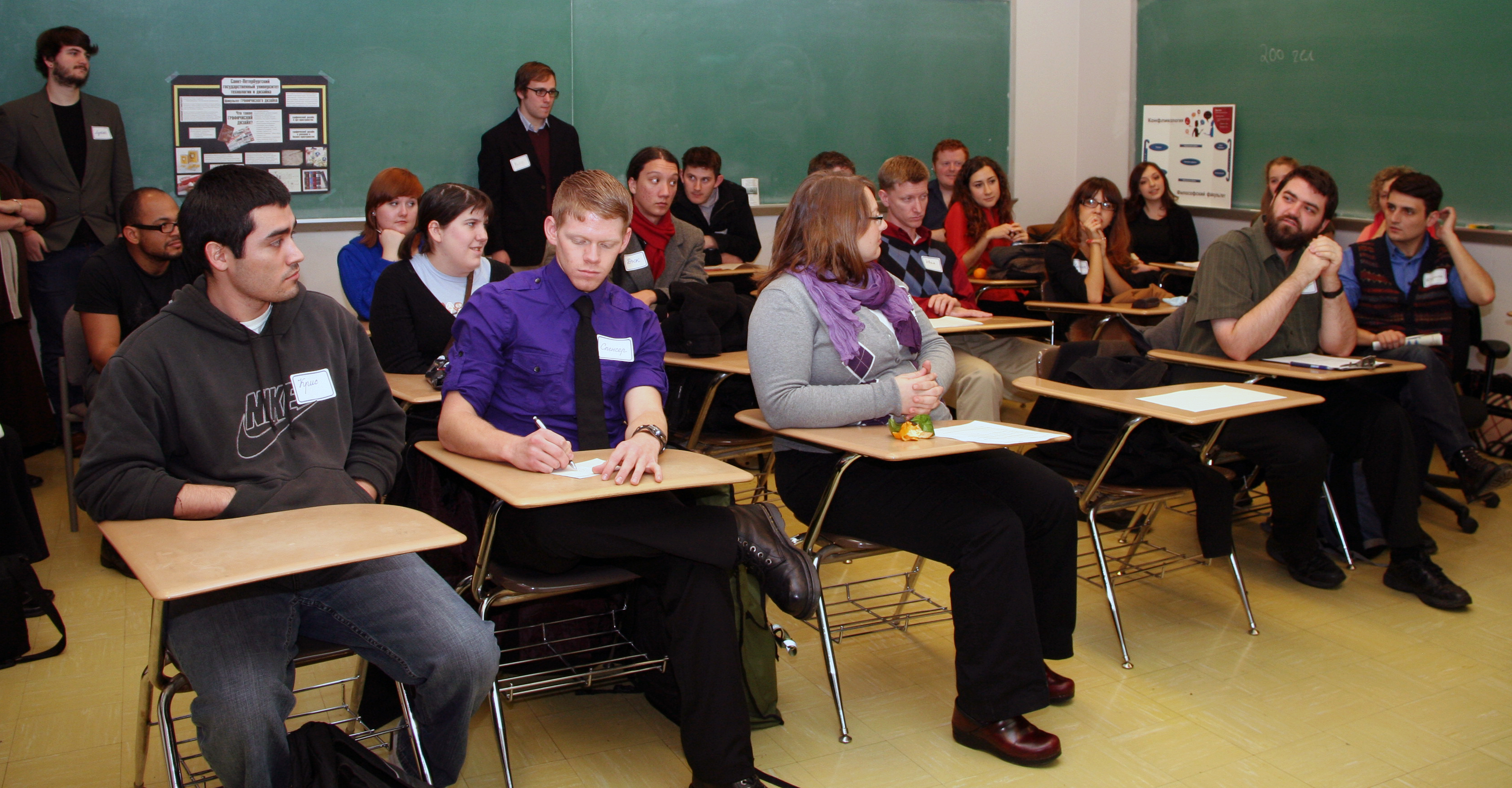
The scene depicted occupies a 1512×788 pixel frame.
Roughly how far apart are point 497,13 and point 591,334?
13.3 ft

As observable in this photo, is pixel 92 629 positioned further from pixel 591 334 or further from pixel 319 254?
pixel 319 254

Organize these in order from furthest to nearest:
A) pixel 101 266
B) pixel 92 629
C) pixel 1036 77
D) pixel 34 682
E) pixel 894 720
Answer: pixel 1036 77
pixel 101 266
pixel 92 629
pixel 34 682
pixel 894 720

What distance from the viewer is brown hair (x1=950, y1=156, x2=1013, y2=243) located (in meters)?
5.83

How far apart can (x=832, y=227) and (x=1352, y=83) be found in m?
4.48

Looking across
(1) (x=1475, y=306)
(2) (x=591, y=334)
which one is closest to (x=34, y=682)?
(2) (x=591, y=334)

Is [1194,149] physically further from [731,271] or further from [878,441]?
[878,441]

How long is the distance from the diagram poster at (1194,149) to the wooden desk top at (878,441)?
4.83 m

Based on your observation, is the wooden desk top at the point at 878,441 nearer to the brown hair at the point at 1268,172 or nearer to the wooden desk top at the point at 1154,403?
the wooden desk top at the point at 1154,403

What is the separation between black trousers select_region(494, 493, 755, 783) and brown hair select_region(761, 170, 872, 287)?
78cm

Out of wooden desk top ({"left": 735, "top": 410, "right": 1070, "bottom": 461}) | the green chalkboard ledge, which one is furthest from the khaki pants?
the green chalkboard ledge

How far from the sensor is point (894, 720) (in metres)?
2.56

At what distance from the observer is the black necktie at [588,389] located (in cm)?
239

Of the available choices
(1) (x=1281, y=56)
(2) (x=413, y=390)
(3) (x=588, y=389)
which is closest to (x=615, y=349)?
(3) (x=588, y=389)

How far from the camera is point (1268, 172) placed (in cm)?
571
